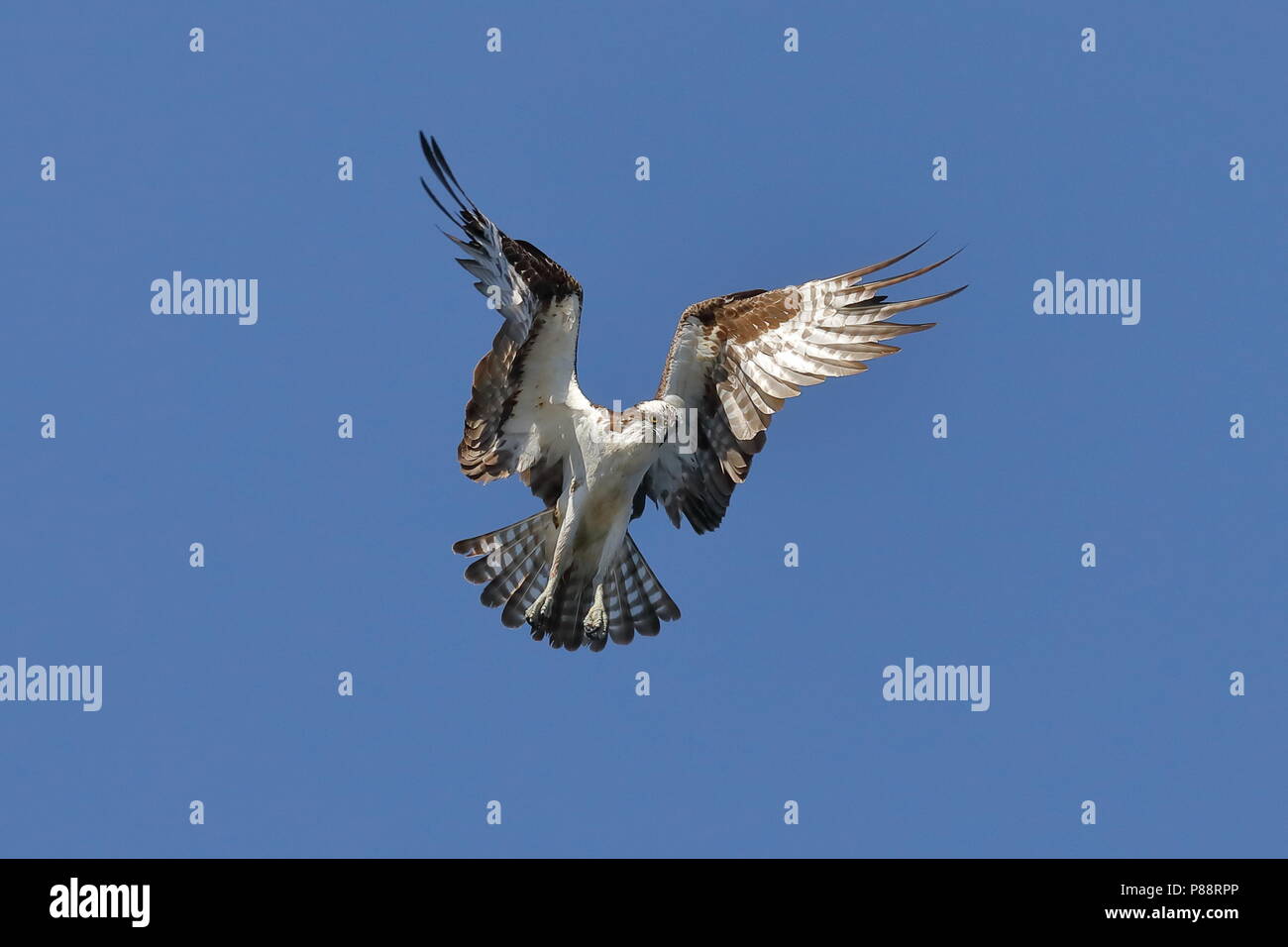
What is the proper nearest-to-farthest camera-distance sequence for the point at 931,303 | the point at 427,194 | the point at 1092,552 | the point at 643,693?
the point at 427,194, the point at 931,303, the point at 643,693, the point at 1092,552

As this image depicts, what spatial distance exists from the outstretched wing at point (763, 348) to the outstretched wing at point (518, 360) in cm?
97

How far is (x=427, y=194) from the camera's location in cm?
1405

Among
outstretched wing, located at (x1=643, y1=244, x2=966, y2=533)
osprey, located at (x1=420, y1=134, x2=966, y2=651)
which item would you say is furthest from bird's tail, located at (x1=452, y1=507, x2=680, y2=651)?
outstretched wing, located at (x1=643, y1=244, x2=966, y2=533)

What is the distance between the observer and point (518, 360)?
1544 cm

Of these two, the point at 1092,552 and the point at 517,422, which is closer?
the point at 517,422

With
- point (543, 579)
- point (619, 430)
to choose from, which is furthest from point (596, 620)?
point (619, 430)

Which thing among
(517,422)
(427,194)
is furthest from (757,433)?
(427,194)

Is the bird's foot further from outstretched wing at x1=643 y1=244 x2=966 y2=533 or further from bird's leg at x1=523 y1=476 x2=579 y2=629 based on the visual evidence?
outstretched wing at x1=643 y1=244 x2=966 y2=533

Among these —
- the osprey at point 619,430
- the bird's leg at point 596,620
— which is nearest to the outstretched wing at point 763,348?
the osprey at point 619,430

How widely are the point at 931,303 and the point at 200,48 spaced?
23.9 ft

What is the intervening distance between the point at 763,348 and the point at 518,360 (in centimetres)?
206

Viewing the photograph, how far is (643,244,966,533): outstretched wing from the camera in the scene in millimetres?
15578

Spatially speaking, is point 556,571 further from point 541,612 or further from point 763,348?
point 763,348
